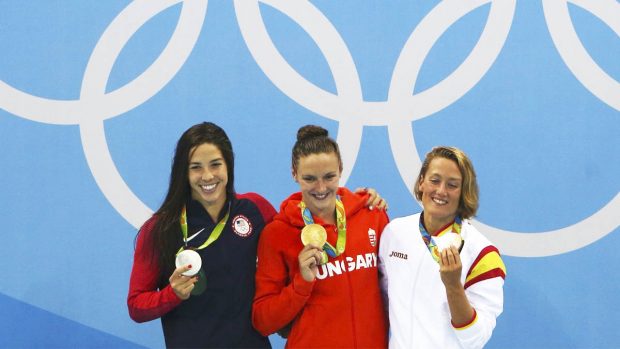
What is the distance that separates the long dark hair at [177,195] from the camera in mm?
2570

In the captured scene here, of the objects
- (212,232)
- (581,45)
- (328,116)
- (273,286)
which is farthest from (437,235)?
(581,45)

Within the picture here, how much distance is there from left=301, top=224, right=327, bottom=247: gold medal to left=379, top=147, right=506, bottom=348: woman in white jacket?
0.34 metres

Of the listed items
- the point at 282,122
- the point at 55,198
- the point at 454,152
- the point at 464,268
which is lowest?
the point at 464,268

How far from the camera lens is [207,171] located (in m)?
2.60

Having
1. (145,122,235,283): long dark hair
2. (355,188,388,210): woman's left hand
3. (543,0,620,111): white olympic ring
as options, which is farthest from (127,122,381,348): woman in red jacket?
(543,0,620,111): white olympic ring

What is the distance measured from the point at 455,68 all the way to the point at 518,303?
163 cm

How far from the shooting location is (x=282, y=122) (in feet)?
13.5

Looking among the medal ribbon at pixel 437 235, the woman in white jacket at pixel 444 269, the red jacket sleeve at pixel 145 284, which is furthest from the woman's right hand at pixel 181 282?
the medal ribbon at pixel 437 235

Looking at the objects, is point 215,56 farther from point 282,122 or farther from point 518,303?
point 518,303

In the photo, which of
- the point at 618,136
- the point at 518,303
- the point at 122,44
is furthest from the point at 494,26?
the point at 122,44

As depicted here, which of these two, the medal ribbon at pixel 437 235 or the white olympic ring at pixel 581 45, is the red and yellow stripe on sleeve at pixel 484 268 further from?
the white olympic ring at pixel 581 45

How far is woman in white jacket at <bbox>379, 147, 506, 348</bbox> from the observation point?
234cm

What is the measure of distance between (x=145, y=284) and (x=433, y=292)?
1.18 meters

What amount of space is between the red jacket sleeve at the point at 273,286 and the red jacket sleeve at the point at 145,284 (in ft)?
1.14
